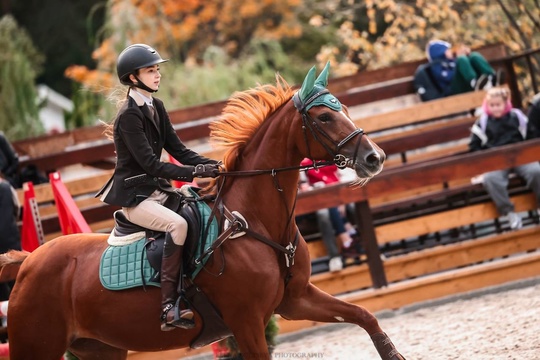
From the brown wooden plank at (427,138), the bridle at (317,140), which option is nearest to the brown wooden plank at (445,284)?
the brown wooden plank at (427,138)

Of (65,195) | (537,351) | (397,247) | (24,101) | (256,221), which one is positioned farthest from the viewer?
(24,101)

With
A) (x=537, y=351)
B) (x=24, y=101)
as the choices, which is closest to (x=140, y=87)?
(x=537, y=351)

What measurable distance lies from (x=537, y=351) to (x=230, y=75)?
1474 centimetres

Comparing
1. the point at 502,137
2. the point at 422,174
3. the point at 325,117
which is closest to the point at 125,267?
the point at 325,117

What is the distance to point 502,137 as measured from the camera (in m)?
10.4

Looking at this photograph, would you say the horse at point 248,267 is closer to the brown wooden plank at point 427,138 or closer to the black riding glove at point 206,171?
the black riding glove at point 206,171

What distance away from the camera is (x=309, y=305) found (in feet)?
19.6

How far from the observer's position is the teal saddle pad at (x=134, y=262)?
5.84 meters

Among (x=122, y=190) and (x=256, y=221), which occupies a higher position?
(x=122, y=190)

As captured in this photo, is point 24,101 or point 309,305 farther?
point 24,101

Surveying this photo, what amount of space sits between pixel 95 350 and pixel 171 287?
3.93 feet

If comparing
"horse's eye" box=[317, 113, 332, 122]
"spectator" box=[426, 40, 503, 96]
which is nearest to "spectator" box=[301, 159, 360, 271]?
"spectator" box=[426, 40, 503, 96]

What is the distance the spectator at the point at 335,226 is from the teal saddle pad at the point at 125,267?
3665 millimetres

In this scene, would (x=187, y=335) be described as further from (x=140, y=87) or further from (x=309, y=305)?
(x=140, y=87)
